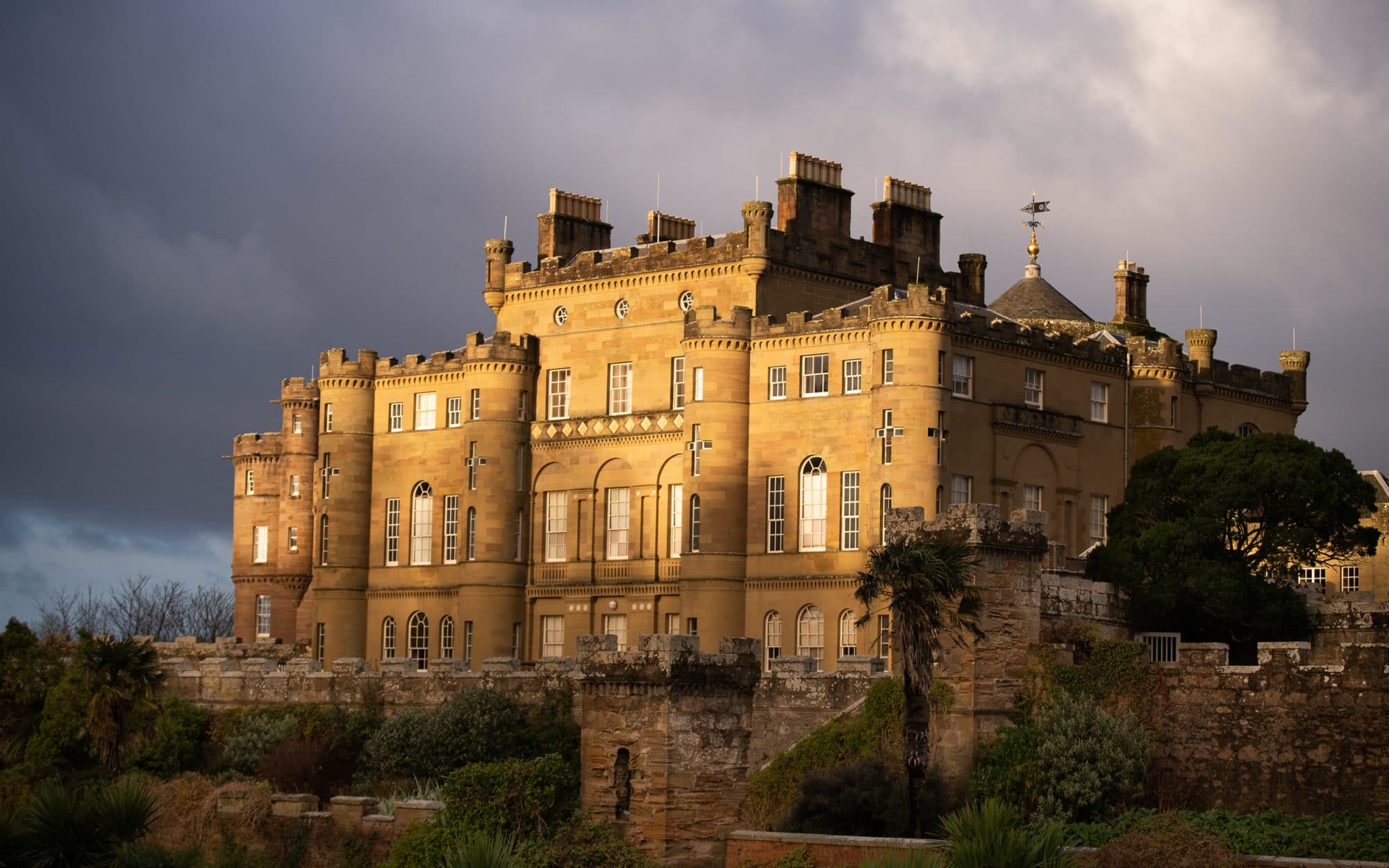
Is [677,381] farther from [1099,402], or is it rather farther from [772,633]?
[1099,402]

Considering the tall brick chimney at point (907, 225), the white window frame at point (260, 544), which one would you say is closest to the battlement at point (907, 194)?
the tall brick chimney at point (907, 225)

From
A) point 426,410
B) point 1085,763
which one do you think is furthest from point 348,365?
point 1085,763

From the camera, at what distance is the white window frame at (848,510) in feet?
199

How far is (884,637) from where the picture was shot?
5706 centimetres

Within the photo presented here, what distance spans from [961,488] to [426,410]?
19784mm

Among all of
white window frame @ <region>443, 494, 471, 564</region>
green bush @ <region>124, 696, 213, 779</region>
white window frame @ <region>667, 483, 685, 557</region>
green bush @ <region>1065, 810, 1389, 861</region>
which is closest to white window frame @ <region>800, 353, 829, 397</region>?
white window frame @ <region>667, 483, 685, 557</region>

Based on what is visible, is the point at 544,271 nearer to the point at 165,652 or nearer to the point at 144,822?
the point at 165,652

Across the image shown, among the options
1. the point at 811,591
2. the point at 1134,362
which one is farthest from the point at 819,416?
the point at 1134,362

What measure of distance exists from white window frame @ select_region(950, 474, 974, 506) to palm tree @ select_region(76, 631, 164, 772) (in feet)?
70.3

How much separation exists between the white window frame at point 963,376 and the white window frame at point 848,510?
11.9ft

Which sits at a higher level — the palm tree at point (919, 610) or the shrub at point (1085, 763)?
the palm tree at point (919, 610)

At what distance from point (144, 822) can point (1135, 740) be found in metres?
17.8

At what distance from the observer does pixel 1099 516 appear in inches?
2532

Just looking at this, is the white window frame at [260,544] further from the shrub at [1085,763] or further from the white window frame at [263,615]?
the shrub at [1085,763]
